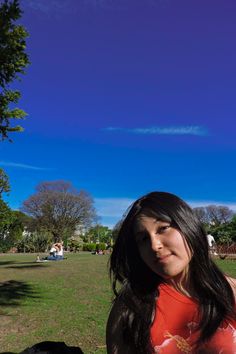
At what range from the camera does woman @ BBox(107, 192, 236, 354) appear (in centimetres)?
164

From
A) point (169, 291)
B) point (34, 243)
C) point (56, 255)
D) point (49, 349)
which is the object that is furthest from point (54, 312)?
point (34, 243)

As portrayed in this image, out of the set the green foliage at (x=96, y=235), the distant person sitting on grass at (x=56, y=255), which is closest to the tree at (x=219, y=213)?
the green foliage at (x=96, y=235)

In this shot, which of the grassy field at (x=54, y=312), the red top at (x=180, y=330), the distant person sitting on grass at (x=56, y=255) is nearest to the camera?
the red top at (x=180, y=330)

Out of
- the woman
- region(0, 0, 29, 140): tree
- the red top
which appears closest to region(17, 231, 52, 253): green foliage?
region(0, 0, 29, 140): tree

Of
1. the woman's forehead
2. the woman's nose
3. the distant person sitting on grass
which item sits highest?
the distant person sitting on grass

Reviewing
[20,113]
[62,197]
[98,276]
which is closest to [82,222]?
[62,197]

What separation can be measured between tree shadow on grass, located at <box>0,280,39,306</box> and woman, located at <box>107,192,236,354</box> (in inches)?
355

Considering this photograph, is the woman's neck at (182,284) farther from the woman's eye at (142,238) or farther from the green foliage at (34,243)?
the green foliage at (34,243)

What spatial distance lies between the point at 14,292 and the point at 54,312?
3460mm

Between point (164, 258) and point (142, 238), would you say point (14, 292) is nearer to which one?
point (142, 238)

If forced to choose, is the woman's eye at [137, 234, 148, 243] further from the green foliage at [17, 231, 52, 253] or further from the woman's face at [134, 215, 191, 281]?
the green foliage at [17, 231, 52, 253]

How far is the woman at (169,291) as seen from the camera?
5.39 feet

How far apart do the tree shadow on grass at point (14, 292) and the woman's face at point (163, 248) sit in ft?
30.0

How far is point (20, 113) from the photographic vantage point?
11844 mm
